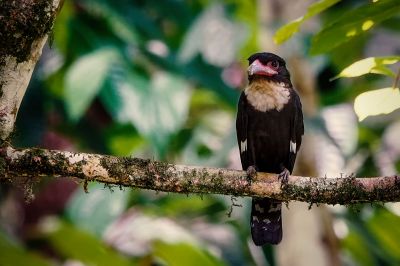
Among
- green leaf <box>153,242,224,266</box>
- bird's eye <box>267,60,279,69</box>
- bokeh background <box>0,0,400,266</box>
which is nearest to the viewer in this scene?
bird's eye <box>267,60,279,69</box>

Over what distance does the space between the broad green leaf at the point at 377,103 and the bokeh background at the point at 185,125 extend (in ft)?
6.41

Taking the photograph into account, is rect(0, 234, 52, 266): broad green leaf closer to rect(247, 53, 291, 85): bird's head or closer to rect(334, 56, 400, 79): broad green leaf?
rect(247, 53, 291, 85): bird's head

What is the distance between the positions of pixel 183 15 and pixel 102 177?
2.94 m

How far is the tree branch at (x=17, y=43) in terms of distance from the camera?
83.1 inches

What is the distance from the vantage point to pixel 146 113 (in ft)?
13.3

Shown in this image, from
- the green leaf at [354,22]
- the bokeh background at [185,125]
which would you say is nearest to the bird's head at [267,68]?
the bokeh background at [185,125]

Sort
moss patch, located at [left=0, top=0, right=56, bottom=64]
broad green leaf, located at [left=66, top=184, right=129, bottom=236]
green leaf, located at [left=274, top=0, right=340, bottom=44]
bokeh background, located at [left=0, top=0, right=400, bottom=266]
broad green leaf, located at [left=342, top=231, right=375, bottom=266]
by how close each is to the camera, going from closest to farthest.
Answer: moss patch, located at [left=0, top=0, right=56, bottom=64] < green leaf, located at [left=274, top=0, right=340, bottom=44] < bokeh background, located at [left=0, top=0, right=400, bottom=266] < broad green leaf, located at [left=66, top=184, right=129, bottom=236] < broad green leaf, located at [left=342, top=231, right=375, bottom=266]

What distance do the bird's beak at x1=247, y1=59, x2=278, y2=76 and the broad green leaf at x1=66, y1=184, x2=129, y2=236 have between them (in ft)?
4.58

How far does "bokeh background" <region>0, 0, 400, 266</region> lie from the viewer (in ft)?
13.6

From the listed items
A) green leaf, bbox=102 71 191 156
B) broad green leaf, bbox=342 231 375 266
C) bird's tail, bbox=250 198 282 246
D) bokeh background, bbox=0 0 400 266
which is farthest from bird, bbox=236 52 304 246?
broad green leaf, bbox=342 231 375 266

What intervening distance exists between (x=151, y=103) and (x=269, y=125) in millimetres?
921

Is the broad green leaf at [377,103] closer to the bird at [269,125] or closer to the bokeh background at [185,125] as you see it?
the bird at [269,125]

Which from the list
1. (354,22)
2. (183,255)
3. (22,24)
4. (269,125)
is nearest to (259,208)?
(269,125)

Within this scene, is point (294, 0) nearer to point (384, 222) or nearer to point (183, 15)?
point (183, 15)
